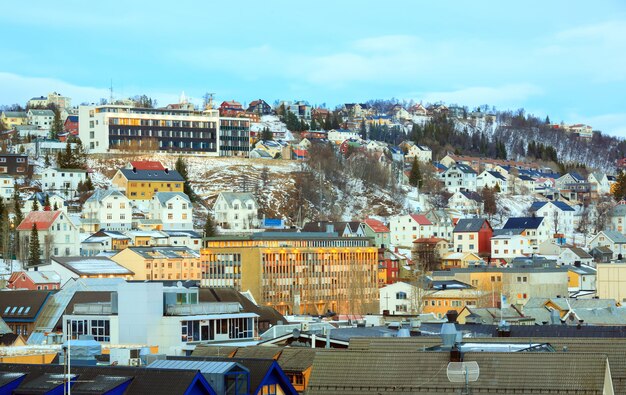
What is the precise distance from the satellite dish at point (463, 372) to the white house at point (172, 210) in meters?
122

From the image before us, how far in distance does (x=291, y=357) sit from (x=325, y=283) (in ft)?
289

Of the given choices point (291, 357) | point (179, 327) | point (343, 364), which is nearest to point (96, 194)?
point (179, 327)

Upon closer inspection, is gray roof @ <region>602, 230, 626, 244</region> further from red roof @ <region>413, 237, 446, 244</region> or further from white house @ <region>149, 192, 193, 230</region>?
white house @ <region>149, 192, 193, 230</region>

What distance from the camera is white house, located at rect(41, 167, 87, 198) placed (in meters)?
159

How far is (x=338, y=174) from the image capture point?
602ft

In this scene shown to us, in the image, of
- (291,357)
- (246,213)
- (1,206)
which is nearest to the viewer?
(291,357)

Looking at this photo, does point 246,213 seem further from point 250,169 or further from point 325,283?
point 325,283

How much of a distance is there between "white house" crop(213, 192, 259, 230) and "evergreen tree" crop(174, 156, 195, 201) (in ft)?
16.0

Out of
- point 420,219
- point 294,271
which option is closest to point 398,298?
point 294,271

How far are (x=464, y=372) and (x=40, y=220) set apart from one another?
111 meters

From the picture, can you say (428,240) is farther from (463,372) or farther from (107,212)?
(463,372)

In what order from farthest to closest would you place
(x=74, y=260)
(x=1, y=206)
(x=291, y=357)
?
(x=1, y=206)
(x=74, y=260)
(x=291, y=357)

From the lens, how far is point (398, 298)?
117625 millimetres

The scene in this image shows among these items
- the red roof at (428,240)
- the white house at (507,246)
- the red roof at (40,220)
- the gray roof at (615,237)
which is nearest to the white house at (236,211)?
the red roof at (428,240)
